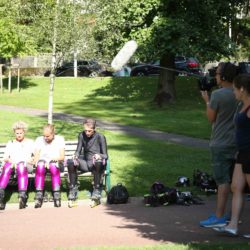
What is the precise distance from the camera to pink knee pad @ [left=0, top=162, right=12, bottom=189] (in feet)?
29.8

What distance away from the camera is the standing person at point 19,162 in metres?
8.95

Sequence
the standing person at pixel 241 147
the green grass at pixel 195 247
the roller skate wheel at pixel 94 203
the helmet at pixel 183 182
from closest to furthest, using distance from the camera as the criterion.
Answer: the green grass at pixel 195 247 < the standing person at pixel 241 147 < the roller skate wheel at pixel 94 203 < the helmet at pixel 183 182

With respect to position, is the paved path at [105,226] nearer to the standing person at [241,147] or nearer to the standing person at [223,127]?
the standing person at [241,147]

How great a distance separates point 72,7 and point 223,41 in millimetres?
12614

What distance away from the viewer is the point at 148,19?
26.8m

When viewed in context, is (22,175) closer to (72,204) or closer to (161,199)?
(72,204)

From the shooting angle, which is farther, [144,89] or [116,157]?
[144,89]

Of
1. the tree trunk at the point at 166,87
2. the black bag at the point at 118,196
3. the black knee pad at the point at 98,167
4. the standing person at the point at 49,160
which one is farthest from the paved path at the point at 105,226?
the tree trunk at the point at 166,87

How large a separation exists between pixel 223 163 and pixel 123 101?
22.4 metres

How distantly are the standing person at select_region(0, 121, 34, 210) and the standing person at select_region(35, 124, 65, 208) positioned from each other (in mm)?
145

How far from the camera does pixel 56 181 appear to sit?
30.2ft

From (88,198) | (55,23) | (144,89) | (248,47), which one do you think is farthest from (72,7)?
(248,47)

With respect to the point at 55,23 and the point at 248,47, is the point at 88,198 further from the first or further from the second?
the point at 248,47

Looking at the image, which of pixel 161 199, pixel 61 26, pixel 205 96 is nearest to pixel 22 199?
pixel 161 199
